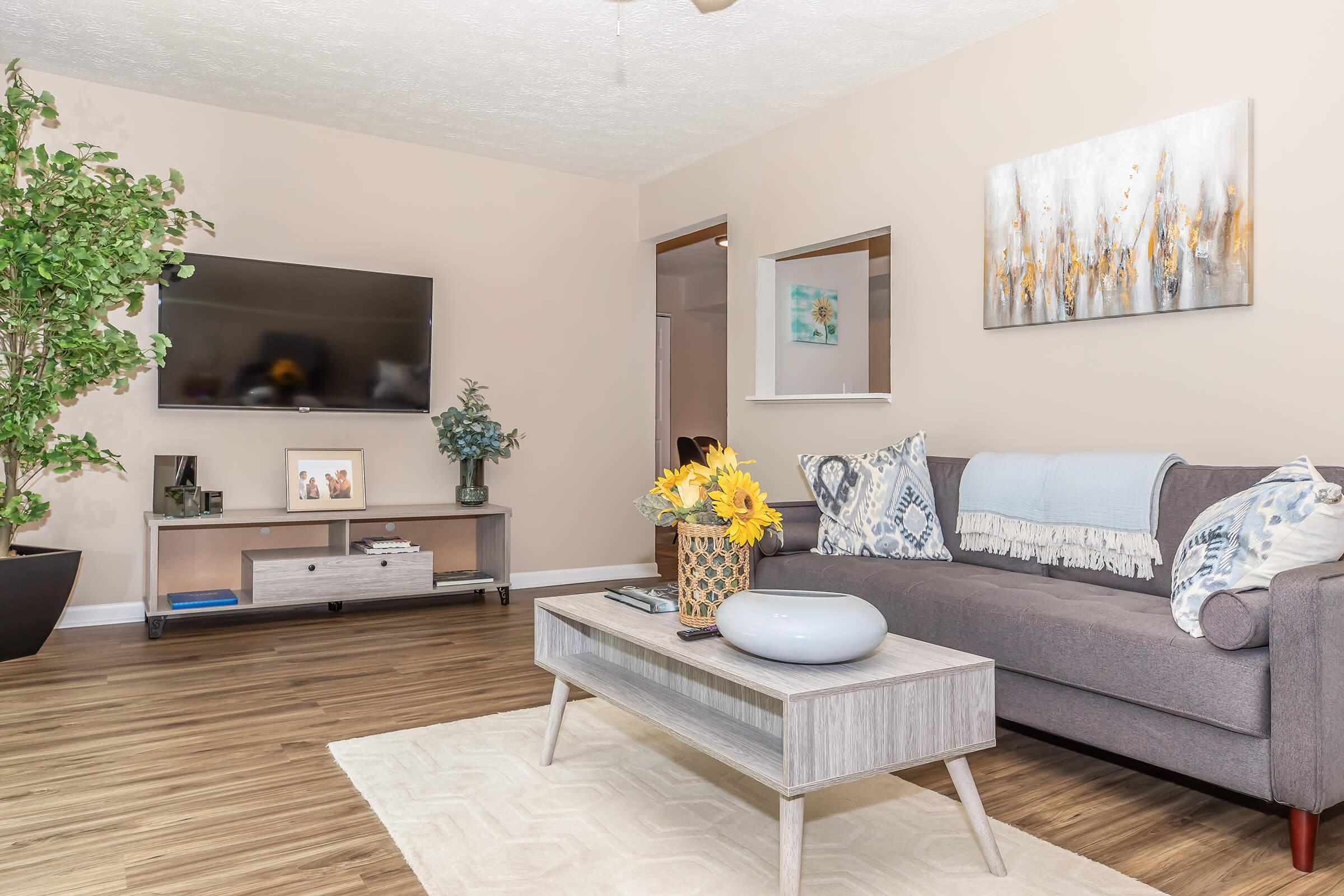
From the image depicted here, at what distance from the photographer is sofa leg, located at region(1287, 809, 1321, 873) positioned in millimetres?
1906

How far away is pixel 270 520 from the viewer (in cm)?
432

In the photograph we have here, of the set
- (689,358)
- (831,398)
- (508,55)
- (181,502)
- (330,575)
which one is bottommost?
(330,575)

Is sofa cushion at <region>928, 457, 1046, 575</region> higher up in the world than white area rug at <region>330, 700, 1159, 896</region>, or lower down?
higher up

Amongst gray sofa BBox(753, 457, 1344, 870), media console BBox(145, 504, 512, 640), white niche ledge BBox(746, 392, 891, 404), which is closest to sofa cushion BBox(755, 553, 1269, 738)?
gray sofa BBox(753, 457, 1344, 870)

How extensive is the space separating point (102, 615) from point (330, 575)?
3.59 ft

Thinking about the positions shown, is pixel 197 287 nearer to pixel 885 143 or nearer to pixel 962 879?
pixel 885 143

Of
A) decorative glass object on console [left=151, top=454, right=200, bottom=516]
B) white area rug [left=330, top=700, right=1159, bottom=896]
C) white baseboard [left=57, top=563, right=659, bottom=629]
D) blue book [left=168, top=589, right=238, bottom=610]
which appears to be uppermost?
decorative glass object on console [left=151, top=454, right=200, bottom=516]

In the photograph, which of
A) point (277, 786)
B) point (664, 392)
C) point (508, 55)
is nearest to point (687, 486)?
point (277, 786)

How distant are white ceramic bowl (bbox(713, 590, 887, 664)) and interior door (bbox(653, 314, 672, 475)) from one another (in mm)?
7431

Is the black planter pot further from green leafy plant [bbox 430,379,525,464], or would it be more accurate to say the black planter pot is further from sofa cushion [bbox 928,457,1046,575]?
sofa cushion [bbox 928,457,1046,575]

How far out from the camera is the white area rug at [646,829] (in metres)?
1.84

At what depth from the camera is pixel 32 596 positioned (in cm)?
357

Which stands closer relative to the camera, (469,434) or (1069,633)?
(1069,633)

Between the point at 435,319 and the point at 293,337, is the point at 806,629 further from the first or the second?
the point at 435,319
